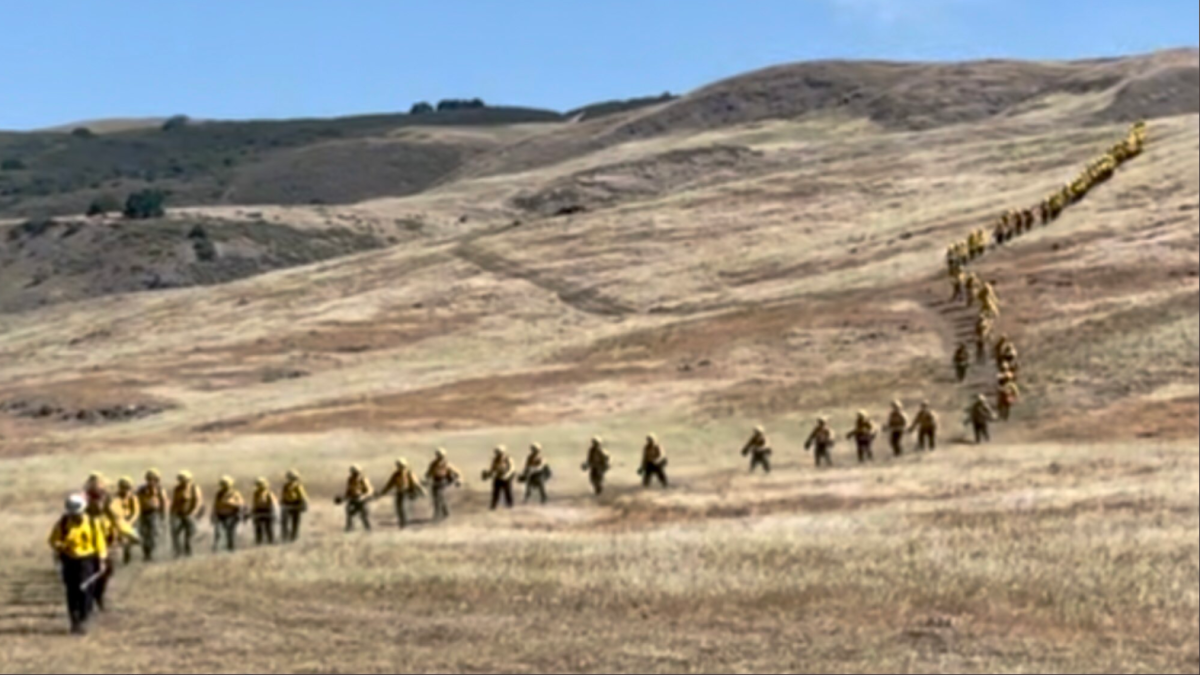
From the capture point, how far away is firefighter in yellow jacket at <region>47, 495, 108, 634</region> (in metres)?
22.8

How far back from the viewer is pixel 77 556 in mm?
22875

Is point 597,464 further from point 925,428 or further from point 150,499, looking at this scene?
point 150,499

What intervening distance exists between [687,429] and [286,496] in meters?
19.3

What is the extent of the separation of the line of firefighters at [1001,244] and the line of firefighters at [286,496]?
0.37ft

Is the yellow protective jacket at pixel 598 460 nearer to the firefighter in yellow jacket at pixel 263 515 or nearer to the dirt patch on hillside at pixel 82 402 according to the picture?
the firefighter in yellow jacket at pixel 263 515

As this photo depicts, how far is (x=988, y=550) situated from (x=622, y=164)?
424 ft

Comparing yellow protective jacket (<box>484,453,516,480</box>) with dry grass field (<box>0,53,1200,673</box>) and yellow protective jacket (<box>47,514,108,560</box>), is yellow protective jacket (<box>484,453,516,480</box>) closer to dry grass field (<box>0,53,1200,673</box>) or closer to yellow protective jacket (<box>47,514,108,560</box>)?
dry grass field (<box>0,53,1200,673</box>)

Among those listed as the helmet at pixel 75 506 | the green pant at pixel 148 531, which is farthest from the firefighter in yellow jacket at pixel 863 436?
the helmet at pixel 75 506

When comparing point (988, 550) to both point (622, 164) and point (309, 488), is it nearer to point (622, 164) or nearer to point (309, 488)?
point (309, 488)

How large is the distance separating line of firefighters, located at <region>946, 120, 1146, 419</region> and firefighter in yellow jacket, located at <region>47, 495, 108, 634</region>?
28.1m

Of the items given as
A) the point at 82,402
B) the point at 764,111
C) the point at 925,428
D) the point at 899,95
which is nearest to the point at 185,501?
Result: the point at 925,428

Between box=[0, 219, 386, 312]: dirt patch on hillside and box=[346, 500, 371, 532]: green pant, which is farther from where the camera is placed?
box=[0, 219, 386, 312]: dirt patch on hillside

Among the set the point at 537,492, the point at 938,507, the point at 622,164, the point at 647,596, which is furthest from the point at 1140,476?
the point at 622,164

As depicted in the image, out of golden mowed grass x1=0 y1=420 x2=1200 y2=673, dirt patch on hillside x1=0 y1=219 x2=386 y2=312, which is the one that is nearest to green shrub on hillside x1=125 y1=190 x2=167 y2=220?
dirt patch on hillside x1=0 y1=219 x2=386 y2=312
